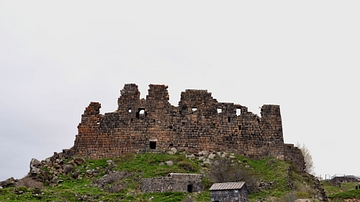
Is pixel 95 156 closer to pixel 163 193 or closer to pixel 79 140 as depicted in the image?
pixel 79 140

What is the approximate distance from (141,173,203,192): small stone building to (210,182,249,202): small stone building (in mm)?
3395

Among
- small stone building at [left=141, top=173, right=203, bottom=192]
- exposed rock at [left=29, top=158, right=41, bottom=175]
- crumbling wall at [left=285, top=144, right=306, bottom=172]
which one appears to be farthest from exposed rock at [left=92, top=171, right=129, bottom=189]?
crumbling wall at [left=285, top=144, right=306, bottom=172]

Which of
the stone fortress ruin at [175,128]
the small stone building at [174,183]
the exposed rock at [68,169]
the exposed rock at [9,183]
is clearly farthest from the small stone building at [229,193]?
the exposed rock at [9,183]

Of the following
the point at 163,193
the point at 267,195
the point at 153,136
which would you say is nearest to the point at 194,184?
the point at 163,193

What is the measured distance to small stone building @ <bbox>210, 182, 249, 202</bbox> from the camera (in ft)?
65.4

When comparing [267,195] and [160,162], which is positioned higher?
[160,162]

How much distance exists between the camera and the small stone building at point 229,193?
19922 millimetres

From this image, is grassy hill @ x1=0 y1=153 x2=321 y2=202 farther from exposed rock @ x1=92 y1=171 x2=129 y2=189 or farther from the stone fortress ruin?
the stone fortress ruin

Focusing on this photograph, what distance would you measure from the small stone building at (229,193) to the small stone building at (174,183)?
11.1 ft

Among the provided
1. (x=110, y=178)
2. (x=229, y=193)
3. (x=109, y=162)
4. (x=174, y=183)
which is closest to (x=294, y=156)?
(x=174, y=183)

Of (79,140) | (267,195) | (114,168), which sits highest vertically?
(79,140)

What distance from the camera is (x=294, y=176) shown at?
2730cm

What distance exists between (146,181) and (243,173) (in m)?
5.16

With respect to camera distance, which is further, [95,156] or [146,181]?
[95,156]
